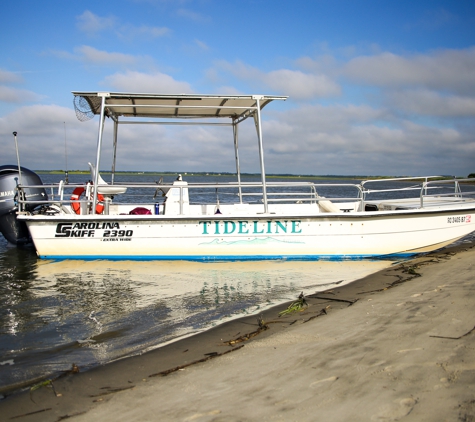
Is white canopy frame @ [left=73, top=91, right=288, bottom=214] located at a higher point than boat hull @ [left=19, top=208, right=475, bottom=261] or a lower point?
higher

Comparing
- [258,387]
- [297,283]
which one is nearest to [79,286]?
[297,283]

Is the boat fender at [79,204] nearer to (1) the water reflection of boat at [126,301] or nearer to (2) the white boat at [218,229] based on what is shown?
(2) the white boat at [218,229]

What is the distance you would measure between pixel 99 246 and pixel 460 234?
7.40 metres

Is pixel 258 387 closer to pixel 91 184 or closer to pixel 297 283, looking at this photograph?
pixel 297 283

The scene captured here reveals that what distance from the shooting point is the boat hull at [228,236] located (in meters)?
8.12

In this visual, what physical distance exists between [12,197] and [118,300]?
15.9 feet

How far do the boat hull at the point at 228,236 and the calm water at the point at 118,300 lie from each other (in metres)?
0.24

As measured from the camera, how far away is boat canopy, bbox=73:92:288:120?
25.7 feet

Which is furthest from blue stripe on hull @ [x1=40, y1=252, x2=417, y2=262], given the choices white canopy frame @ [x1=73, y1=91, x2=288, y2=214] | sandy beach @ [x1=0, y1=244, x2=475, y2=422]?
sandy beach @ [x1=0, y1=244, x2=475, y2=422]

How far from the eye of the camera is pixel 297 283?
680 cm

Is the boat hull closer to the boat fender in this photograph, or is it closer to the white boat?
the white boat

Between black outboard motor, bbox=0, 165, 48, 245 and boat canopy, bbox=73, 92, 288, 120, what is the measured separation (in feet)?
7.59

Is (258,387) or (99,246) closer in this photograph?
(258,387)

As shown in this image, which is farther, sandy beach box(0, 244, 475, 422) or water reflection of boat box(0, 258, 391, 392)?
water reflection of boat box(0, 258, 391, 392)
